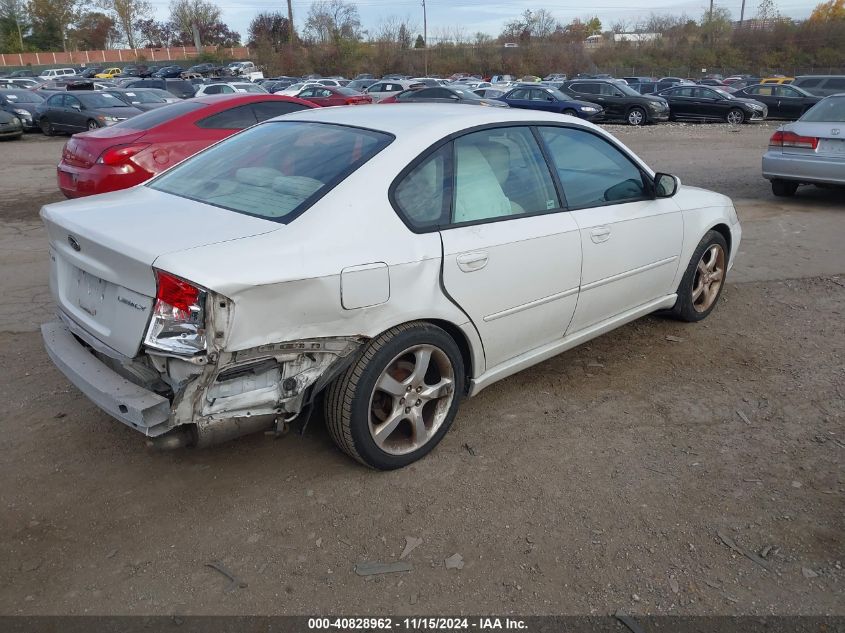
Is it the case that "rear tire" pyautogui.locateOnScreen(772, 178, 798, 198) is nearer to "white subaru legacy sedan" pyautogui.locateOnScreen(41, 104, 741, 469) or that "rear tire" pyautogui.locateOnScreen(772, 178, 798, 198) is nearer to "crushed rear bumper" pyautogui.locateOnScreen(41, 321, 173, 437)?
"white subaru legacy sedan" pyautogui.locateOnScreen(41, 104, 741, 469)

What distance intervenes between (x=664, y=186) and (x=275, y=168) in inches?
96.9

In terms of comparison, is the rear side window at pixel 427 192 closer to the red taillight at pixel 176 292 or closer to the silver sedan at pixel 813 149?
the red taillight at pixel 176 292

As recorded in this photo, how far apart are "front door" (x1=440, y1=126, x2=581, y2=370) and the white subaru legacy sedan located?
0.04 feet

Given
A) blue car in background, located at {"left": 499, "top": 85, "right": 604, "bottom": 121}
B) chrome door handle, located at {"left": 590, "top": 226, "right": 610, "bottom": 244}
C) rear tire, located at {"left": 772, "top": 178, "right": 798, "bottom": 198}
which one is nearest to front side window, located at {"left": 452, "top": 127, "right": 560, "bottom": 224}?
chrome door handle, located at {"left": 590, "top": 226, "right": 610, "bottom": 244}

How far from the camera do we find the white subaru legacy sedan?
8.87 ft

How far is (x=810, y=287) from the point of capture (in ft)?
20.4

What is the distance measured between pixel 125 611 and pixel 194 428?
0.69 meters

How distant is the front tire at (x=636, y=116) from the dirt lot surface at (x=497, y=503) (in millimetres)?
19752

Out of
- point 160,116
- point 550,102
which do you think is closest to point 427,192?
point 160,116

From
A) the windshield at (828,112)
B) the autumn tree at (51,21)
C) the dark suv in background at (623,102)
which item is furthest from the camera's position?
the autumn tree at (51,21)

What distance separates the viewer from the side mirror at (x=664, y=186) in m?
4.41

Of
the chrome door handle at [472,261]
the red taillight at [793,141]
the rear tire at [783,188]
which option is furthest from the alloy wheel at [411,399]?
the rear tire at [783,188]

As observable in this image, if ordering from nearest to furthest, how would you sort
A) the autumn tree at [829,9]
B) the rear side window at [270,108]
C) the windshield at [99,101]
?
the rear side window at [270,108] → the windshield at [99,101] → the autumn tree at [829,9]

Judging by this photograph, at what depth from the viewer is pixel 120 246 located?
2.80 meters
